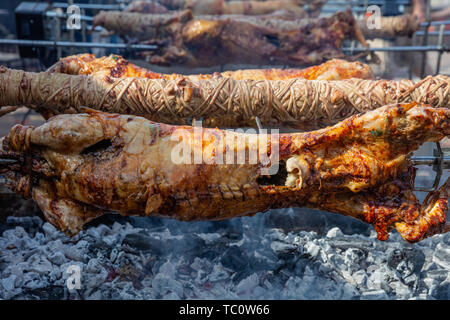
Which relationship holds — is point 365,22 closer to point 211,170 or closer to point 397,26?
point 397,26

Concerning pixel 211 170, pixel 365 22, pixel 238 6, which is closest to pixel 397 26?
pixel 365 22

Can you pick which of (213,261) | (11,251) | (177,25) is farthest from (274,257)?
(177,25)

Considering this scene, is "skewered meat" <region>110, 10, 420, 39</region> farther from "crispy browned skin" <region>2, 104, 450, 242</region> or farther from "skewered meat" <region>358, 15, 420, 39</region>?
"crispy browned skin" <region>2, 104, 450, 242</region>

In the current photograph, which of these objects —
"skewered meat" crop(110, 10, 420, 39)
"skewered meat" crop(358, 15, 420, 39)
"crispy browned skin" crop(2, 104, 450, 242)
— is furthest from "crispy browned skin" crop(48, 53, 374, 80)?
"skewered meat" crop(358, 15, 420, 39)

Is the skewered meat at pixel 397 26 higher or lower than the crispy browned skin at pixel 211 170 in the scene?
higher

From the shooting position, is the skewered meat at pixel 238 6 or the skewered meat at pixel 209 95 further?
the skewered meat at pixel 238 6

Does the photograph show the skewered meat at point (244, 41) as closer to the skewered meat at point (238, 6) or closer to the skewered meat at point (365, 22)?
the skewered meat at point (365, 22)

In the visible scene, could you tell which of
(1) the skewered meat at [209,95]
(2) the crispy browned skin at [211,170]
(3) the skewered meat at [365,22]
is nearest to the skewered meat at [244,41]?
(3) the skewered meat at [365,22]
